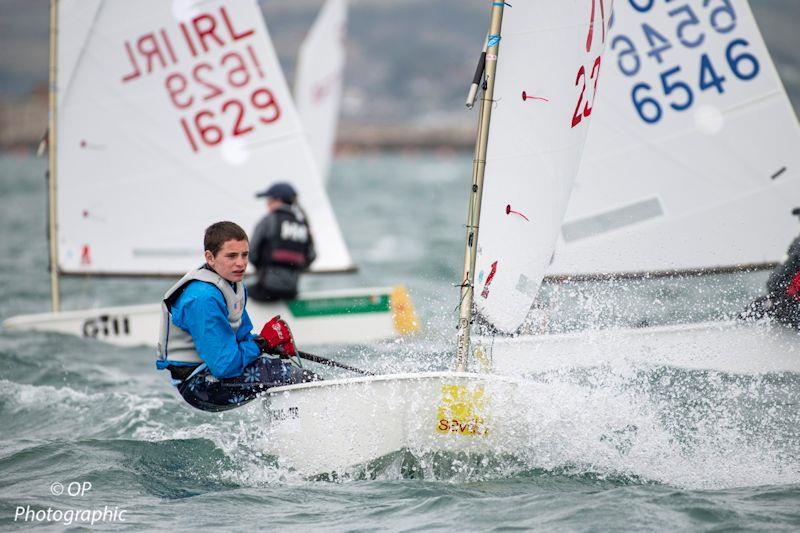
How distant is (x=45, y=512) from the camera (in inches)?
150

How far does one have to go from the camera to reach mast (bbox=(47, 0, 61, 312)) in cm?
709

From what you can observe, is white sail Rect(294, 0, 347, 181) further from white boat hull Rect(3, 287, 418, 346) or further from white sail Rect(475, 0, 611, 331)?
white sail Rect(475, 0, 611, 331)

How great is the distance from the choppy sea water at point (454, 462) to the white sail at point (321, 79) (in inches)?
230

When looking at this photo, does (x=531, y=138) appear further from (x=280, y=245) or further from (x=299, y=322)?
(x=299, y=322)

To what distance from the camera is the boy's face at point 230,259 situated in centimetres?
385

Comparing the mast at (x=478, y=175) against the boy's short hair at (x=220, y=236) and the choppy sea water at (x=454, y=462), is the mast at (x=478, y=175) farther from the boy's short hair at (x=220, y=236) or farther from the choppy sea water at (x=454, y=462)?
the boy's short hair at (x=220, y=236)

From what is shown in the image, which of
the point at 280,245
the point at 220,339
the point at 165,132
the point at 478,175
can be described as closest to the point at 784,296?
the point at 478,175

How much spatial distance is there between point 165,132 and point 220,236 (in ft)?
12.5

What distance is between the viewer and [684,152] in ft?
20.2

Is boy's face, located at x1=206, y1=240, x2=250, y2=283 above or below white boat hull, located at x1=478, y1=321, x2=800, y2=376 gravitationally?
above

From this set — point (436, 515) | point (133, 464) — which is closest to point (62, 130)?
→ point (133, 464)

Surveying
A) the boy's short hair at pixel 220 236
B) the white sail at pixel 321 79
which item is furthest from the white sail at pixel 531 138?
the white sail at pixel 321 79

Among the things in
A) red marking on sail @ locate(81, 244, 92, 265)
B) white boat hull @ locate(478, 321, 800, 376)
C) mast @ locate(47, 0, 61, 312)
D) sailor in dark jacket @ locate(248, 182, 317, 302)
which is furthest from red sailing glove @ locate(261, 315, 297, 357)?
red marking on sail @ locate(81, 244, 92, 265)

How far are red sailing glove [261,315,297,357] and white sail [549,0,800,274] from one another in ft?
8.09
